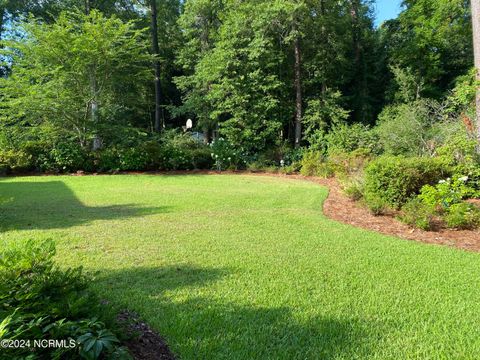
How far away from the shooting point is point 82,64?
12703mm

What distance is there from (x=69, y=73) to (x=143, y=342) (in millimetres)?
12766

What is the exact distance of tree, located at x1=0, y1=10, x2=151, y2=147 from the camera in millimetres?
12094

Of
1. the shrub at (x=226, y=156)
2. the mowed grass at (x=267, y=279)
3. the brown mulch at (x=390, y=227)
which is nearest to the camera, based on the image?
the mowed grass at (x=267, y=279)

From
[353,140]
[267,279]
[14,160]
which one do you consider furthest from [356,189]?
[14,160]

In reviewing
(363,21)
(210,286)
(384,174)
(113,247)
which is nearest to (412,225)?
(384,174)

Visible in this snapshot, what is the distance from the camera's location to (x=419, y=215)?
5.54 metres

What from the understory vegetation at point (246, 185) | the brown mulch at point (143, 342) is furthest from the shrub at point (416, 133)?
the brown mulch at point (143, 342)

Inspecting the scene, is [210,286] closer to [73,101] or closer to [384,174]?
[384,174]

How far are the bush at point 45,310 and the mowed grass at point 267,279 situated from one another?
1.95ft

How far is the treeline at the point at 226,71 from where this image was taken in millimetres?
12609

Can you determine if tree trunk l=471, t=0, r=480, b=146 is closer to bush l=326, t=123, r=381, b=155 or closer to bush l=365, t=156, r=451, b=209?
bush l=365, t=156, r=451, b=209

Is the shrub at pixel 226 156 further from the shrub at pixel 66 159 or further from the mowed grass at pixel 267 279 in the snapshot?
the mowed grass at pixel 267 279

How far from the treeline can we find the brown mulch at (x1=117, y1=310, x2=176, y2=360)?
11225 millimetres

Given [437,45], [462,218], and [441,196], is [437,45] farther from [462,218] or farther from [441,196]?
[462,218]
